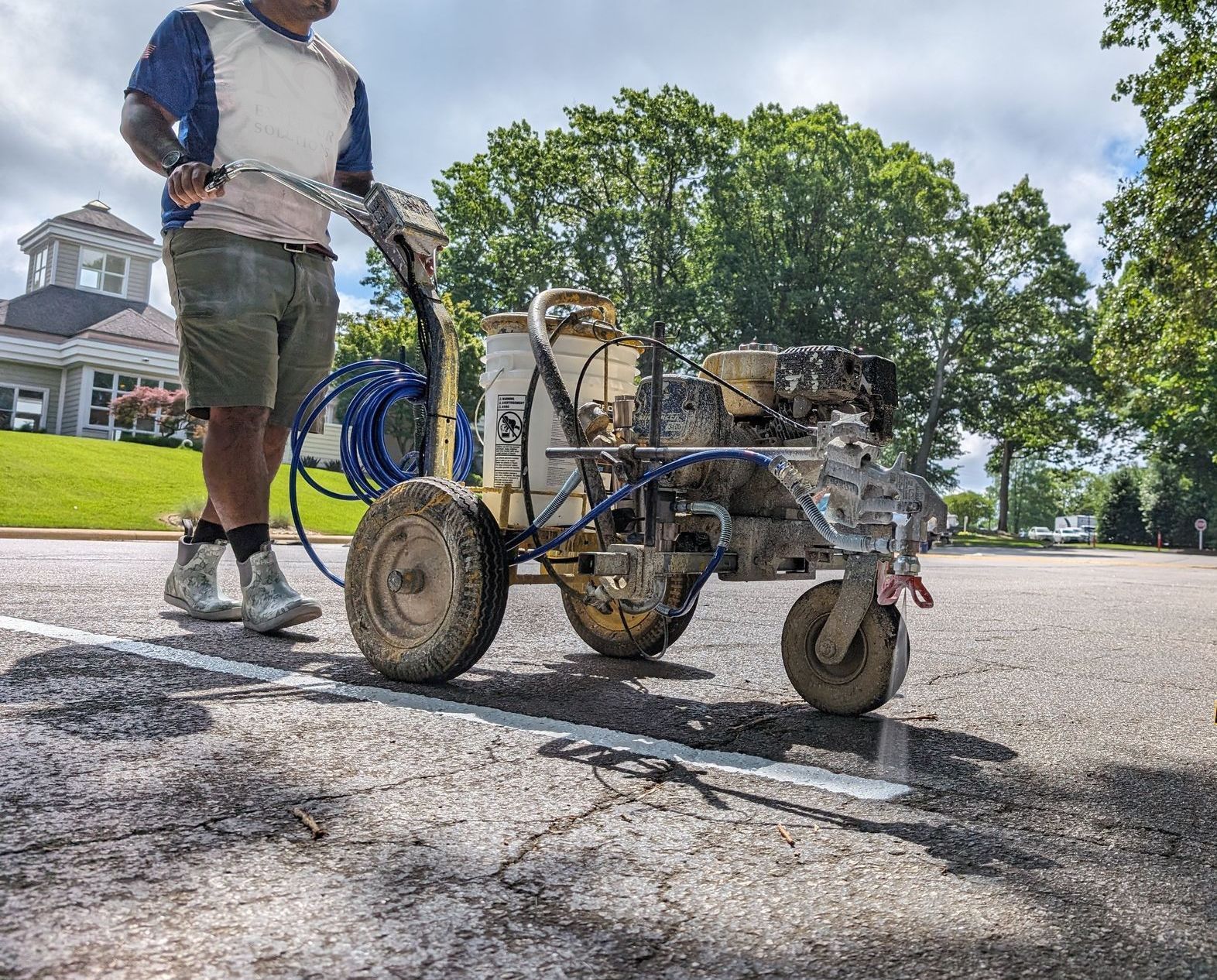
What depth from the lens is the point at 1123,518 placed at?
66.1 m

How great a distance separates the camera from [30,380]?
3641cm

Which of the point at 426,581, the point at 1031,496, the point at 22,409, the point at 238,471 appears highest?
the point at 1031,496

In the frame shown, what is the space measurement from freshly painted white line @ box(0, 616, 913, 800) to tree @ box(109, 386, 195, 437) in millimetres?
31918

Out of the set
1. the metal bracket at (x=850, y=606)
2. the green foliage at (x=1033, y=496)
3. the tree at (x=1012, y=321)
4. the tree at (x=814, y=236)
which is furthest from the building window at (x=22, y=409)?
the green foliage at (x=1033, y=496)

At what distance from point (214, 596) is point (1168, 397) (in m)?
41.6

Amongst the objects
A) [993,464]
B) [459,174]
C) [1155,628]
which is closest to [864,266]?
[459,174]

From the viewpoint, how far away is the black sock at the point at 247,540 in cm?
443

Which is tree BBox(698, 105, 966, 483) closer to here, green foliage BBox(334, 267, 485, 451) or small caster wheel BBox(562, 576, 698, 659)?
green foliage BBox(334, 267, 485, 451)

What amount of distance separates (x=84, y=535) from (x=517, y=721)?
1199 cm

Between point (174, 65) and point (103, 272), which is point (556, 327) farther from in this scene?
point (103, 272)

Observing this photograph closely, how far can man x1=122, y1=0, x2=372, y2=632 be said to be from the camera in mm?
4270

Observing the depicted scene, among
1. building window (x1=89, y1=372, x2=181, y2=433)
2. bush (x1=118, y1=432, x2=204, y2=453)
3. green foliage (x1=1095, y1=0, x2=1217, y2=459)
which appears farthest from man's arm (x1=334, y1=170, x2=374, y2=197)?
building window (x1=89, y1=372, x2=181, y2=433)

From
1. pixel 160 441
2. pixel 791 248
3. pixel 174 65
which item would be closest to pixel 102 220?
pixel 160 441

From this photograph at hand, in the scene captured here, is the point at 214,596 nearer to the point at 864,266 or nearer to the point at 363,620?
the point at 363,620
